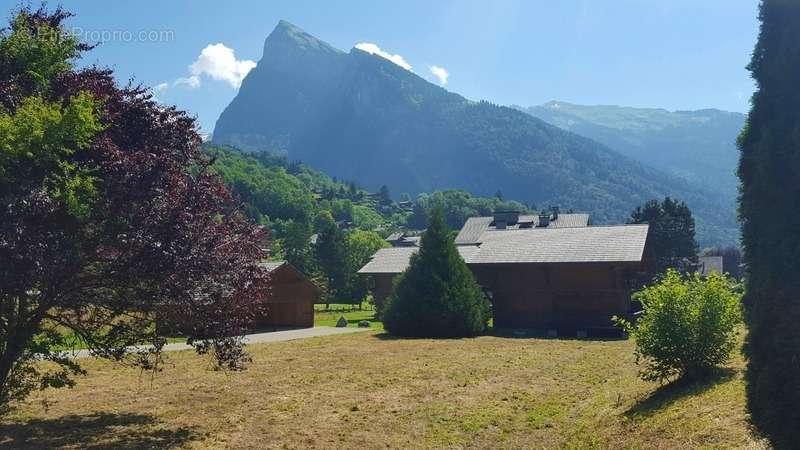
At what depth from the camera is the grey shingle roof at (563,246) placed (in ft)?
108

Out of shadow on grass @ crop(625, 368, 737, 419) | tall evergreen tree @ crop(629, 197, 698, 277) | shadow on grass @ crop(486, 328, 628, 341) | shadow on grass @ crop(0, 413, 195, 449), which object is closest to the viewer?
shadow on grass @ crop(0, 413, 195, 449)

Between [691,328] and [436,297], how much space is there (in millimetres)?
18873

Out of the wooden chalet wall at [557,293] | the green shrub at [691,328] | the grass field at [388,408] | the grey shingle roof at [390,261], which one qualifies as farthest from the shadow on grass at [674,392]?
the grey shingle roof at [390,261]

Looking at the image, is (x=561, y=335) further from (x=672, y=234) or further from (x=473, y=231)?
(x=672, y=234)

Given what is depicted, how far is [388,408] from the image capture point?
13.1 meters

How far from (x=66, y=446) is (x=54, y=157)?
4.89 meters

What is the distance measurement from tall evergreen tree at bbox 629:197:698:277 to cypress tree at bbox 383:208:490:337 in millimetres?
46008

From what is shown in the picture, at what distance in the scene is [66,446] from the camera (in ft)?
33.3

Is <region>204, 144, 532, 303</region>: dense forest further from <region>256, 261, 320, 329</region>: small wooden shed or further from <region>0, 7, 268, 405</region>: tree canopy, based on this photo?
<region>256, 261, 320, 329</region>: small wooden shed

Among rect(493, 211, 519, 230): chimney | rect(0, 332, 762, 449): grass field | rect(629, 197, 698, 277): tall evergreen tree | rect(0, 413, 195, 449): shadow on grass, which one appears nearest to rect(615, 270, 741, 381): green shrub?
rect(0, 332, 762, 449): grass field

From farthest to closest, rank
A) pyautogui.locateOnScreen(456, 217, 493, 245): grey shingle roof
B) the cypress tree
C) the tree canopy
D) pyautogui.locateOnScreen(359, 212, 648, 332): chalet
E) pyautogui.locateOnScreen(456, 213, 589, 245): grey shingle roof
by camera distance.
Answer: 1. pyautogui.locateOnScreen(456, 213, 589, 245): grey shingle roof
2. pyautogui.locateOnScreen(456, 217, 493, 245): grey shingle roof
3. pyautogui.locateOnScreen(359, 212, 648, 332): chalet
4. the cypress tree
5. the tree canopy

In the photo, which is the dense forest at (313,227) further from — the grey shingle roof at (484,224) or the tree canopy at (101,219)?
the grey shingle roof at (484,224)

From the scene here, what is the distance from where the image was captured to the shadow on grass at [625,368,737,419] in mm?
11086

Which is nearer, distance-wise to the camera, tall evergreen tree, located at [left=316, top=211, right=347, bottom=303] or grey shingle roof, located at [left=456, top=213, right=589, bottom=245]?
tall evergreen tree, located at [left=316, top=211, right=347, bottom=303]
